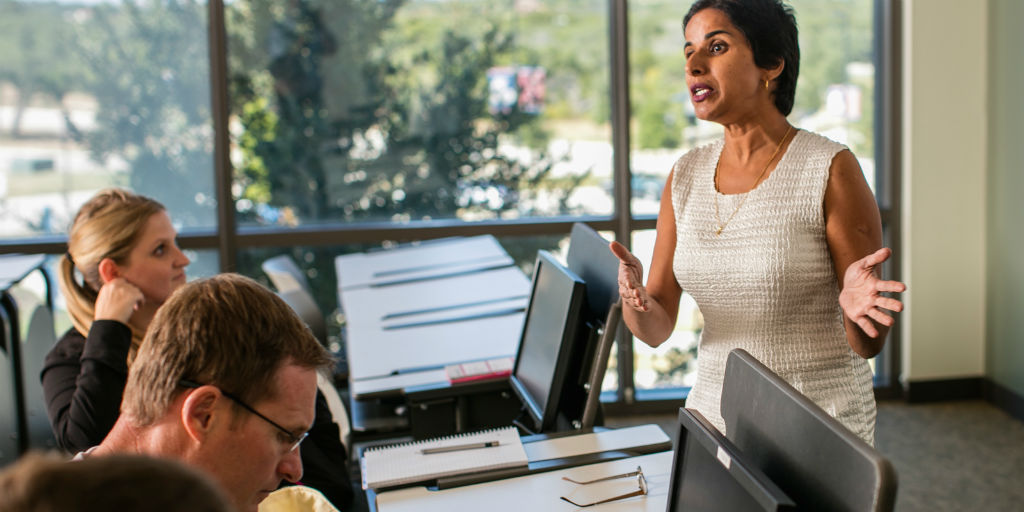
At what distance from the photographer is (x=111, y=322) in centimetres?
229

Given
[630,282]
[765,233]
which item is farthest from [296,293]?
[765,233]

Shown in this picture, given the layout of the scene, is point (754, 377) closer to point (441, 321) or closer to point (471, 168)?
point (441, 321)

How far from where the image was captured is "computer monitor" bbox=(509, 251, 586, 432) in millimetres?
2123

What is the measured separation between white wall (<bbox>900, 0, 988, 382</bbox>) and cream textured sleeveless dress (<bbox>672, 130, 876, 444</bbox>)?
292cm

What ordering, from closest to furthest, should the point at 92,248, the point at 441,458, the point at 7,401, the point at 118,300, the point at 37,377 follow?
the point at 441,458 < the point at 118,300 < the point at 92,248 < the point at 7,401 < the point at 37,377

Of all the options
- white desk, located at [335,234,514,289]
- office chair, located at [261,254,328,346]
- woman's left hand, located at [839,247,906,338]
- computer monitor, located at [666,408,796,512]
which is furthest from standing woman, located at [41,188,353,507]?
white desk, located at [335,234,514,289]

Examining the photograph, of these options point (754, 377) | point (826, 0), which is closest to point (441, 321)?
point (754, 377)

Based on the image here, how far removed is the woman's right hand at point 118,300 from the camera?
2.32 m

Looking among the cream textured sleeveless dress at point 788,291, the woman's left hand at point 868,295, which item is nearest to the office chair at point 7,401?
the cream textured sleeveless dress at point 788,291

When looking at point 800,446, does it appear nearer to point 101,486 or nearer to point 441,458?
point 101,486

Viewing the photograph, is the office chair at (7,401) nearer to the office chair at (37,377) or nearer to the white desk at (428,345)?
the office chair at (37,377)

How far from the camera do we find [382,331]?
3.30 metres

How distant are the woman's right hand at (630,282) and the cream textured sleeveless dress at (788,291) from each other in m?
0.16

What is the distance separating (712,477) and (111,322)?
165 cm
